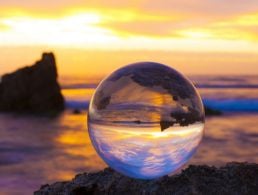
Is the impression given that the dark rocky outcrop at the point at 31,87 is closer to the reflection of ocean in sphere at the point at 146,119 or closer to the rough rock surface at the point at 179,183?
the rough rock surface at the point at 179,183

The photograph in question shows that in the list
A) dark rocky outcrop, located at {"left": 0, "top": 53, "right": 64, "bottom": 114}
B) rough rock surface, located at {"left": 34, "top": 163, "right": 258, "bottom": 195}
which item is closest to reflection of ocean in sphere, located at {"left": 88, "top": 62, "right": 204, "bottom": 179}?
rough rock surface, located at {"left": 34, "top": 163, "right": 258, "bottom": 195}

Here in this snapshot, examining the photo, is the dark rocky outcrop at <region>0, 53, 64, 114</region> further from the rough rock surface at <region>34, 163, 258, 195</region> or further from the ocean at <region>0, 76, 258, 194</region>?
the rough rock surface at <region>34, 163, 258, 195</region>

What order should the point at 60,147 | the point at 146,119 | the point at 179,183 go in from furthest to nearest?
the point at 60,147
the point at 179,183
the point at 146,119

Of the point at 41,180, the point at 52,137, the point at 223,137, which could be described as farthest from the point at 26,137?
the point at 41,180

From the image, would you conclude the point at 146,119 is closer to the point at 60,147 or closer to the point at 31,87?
the point at 60,147

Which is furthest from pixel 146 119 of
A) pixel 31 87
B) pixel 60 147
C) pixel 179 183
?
pixel 31 87

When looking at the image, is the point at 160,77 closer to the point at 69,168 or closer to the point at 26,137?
the point at 69,168
